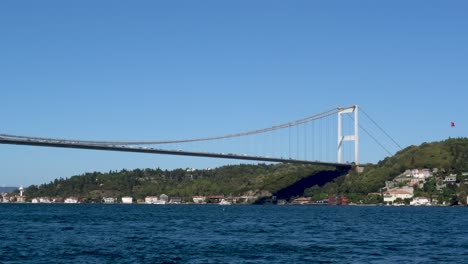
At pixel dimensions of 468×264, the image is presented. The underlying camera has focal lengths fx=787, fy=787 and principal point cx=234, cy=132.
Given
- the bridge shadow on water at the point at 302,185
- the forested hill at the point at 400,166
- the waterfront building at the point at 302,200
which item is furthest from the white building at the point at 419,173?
the waterfront building at the point at 302,200

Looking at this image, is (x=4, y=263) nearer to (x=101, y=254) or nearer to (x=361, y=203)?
(x=101, y=254)

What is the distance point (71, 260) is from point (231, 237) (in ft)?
34.8

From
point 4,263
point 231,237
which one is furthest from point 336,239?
point 4,263

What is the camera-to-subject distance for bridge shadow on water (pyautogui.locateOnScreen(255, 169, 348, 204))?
112800mm

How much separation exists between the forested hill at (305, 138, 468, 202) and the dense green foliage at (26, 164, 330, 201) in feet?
13.1

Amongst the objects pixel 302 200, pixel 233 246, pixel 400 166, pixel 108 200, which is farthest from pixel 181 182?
pixel 233 246

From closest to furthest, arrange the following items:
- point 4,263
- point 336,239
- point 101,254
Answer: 1. point 4,263
2. point 101,254
3. point 336,239

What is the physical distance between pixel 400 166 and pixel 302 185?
1535cm

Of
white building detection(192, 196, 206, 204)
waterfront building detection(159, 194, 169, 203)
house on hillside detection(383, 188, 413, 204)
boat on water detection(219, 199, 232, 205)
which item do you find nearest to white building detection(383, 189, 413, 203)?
house on hillside detection(383, 188, 413, 204)

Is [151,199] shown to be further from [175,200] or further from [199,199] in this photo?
[199,199]

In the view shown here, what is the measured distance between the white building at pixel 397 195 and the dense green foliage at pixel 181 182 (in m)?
9.89

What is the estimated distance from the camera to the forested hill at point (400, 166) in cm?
11000

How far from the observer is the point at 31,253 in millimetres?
25375

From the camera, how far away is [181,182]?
162375 millimetres
